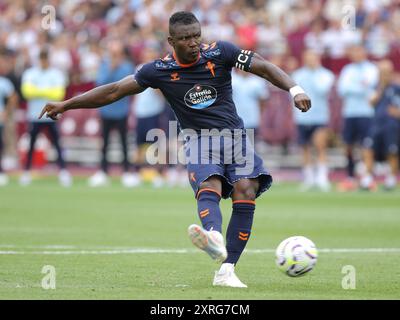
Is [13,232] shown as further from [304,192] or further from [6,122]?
[6,122]

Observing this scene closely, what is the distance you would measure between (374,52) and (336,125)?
2.07 meters

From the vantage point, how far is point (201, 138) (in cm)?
889

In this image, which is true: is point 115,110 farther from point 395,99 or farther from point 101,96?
point 101,96

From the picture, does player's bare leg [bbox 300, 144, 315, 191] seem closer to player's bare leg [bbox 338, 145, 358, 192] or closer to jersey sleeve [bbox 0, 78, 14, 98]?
player's bare leg [bbox 338, 145, 358, 192]

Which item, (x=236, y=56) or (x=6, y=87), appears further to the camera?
(x=6, y=87)

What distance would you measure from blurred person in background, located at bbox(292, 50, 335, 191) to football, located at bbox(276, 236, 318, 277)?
44.3 feet

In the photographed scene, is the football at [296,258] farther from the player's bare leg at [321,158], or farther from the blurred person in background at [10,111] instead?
the blurred person in background at [10,111]

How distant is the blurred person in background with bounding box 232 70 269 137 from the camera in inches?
944

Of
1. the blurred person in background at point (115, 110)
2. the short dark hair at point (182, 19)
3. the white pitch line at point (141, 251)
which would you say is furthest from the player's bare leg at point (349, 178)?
the short dark hair at point (182, 19)

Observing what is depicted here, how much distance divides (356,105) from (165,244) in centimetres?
1107

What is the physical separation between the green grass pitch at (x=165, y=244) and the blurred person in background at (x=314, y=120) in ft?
5.35

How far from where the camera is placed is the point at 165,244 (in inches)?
475

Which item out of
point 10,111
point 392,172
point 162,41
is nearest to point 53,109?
point 392,172
